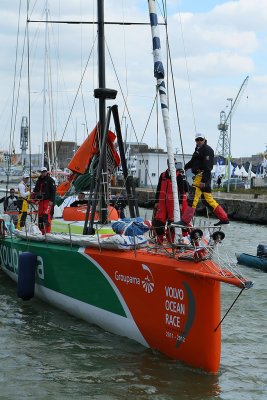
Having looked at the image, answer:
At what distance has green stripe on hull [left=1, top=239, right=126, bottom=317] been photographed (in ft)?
28.4

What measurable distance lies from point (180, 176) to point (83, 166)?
287 cm

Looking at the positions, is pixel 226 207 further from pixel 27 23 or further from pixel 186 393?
pixel 186 393

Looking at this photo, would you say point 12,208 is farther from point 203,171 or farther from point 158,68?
point 158,68

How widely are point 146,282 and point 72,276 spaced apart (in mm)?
1857

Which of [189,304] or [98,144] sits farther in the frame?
[98,144]

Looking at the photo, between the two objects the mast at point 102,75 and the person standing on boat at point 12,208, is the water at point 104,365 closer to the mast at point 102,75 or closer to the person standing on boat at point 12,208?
the mast at point 102,75

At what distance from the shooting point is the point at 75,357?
26.3 feet

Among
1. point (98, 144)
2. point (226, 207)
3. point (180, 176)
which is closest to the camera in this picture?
point (180, 176)

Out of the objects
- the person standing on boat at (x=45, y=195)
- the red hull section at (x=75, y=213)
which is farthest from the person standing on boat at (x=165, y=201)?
the red hull section at (x=75, y=213)

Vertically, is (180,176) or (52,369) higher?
(180,176)

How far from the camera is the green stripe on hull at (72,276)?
A: 341 inches

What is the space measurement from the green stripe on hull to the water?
0.45m

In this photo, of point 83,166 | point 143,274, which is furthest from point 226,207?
point 143,274

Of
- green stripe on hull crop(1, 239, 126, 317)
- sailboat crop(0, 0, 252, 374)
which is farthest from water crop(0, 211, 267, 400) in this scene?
green stripe on hull crop(1, 239, 126, 317)
